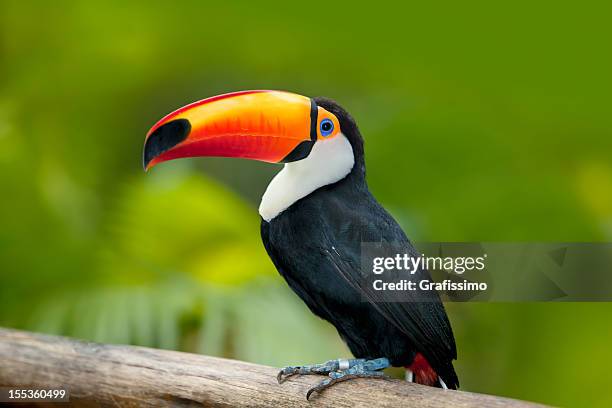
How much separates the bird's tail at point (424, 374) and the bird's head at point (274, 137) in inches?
18.8

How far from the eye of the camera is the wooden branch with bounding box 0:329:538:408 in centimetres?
163

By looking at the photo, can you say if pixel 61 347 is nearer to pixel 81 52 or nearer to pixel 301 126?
pixel 301 126

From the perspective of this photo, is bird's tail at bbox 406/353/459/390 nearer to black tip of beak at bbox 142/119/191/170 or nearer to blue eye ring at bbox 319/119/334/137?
blue eye ring at bbox 319/119/334/137

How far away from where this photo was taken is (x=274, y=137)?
5.58ft

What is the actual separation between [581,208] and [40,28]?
97.3 inches

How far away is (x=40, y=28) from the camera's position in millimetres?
3402

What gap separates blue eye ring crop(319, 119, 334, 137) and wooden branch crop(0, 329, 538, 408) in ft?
1.89

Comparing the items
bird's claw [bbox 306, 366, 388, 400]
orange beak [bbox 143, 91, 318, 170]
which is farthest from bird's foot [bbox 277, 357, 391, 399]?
orange beak [bbox 143, 91, 318, 170]

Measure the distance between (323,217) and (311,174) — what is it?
0.36 feet

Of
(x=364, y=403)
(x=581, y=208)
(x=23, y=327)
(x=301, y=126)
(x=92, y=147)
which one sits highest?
(x=92, y=147)

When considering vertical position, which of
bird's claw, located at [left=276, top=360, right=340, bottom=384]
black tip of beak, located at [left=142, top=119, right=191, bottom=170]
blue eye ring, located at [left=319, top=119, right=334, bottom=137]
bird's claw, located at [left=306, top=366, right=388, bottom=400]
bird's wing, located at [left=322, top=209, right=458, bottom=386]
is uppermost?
blue eye ring, located at [left=319, top=119, right=334, bottom=137]

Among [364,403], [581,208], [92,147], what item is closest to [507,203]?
[581,208]

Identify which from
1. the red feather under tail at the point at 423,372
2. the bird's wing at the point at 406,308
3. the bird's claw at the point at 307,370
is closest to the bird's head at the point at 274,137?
the bird's wing at the point at 406,308

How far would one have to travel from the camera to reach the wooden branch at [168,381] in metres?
1.63
